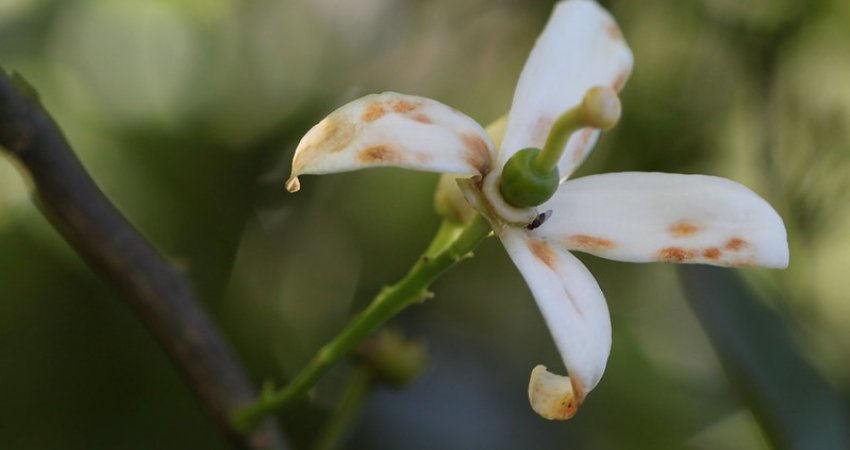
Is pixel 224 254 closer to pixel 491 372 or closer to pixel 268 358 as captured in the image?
pixel 268 358

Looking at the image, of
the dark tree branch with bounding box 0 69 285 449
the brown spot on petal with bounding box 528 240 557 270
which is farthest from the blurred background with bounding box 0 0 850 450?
the brown spot on petal with bounding box 528 240 557 270

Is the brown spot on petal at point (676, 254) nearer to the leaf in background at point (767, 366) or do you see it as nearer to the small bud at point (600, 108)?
the small bud at point (600, 108)

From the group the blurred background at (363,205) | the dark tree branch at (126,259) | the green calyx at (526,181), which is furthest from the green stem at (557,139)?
the blurred background at (363,205)

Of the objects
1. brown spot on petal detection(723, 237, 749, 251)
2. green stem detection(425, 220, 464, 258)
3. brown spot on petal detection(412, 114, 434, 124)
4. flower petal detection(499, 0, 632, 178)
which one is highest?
brown spot on petal detection(412, 114, 434, 124)

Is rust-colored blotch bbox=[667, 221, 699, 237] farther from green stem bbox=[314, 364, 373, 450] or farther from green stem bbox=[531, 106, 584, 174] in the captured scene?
green stem bbox=[314, 364, 373, 450]

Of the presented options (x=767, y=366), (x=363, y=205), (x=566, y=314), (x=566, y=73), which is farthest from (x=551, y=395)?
(x=363, y=205)

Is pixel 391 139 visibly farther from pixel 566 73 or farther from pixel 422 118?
pixel 566 73
